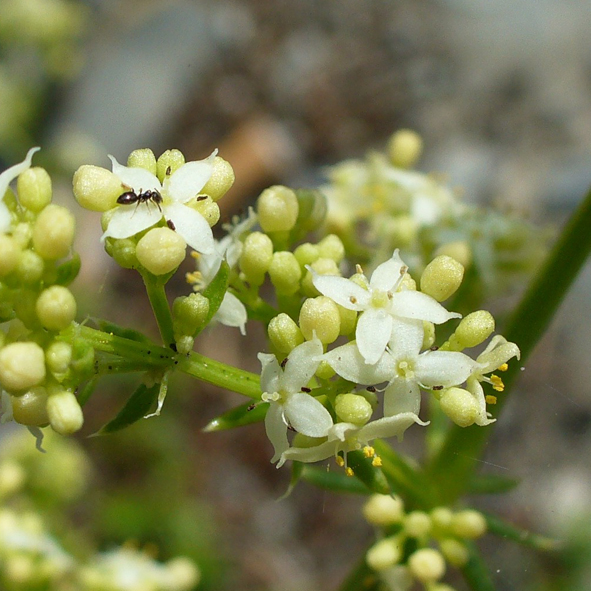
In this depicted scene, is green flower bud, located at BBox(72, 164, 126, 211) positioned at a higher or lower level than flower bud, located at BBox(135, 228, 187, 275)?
higher

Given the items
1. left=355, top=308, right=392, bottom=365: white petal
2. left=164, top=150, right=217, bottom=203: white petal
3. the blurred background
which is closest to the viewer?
left=355, top=308, right=392, bottom=365: white petal

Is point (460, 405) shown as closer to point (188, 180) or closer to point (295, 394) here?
point (295, 394)

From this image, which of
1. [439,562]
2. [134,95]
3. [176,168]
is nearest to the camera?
[176,168]

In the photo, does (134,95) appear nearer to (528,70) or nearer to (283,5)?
(283,5)

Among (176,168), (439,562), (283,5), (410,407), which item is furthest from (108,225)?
(283,5)

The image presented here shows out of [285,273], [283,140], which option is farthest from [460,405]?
[283,140]

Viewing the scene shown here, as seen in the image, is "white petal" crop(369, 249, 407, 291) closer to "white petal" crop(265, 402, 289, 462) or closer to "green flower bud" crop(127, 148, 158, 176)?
"white petal" crop(265, 402, 289, 462)

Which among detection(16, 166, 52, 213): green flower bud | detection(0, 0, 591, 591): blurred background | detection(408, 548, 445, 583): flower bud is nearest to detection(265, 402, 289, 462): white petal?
detection(16, 166, 52, 213): green flower bud
